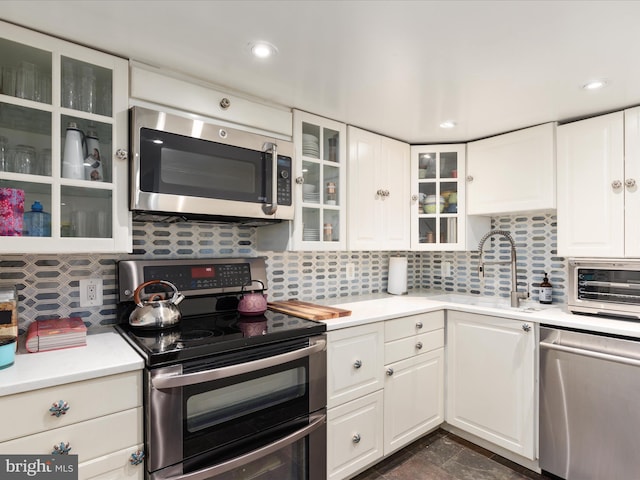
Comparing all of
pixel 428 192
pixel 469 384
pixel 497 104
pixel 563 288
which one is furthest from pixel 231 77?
pixel 563 288

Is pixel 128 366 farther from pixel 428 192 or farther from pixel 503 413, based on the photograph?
pixel 428 192

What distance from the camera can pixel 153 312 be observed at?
1.57 m

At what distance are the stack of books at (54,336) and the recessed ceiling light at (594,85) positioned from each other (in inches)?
98.4

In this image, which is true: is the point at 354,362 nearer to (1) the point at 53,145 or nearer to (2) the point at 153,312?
(2) the point at 153,312

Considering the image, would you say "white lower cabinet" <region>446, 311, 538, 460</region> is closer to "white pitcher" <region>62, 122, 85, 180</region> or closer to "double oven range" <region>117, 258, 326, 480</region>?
"double oven range" <region>117, 258, 326, 480</region>

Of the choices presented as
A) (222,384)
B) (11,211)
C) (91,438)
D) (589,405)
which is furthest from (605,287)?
(11,211)

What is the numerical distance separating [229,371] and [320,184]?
4.02 feet

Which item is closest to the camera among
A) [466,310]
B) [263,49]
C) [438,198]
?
[263,49]

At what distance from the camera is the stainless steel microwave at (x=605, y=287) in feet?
6.00

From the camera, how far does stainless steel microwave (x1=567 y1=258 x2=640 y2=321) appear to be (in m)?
1.83

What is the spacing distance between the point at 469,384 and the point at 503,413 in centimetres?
24

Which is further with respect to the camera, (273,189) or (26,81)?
(273,189)

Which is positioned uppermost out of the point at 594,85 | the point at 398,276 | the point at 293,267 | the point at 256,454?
the point at 594,85

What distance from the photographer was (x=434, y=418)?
2.35 meters
